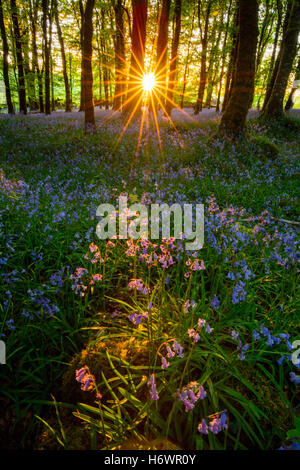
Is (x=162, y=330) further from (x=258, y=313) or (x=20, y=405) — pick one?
(x=20, y=405)

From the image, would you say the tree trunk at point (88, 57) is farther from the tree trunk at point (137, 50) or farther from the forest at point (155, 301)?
the forest at point (155, 301)

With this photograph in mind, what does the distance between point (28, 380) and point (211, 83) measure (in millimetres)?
40582

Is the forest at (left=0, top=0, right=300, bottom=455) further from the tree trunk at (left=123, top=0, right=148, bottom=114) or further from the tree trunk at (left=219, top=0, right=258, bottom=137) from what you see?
the tree trunk at (left=123, top=0, right=148, bottom=114)

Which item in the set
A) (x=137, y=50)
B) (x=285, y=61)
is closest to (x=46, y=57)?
(x=137, y=50)

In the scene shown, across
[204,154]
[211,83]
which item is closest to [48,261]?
[204,154]

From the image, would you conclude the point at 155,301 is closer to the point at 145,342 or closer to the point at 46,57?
the point at 145,342

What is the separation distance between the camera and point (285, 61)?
1361 cm

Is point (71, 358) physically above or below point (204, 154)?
below

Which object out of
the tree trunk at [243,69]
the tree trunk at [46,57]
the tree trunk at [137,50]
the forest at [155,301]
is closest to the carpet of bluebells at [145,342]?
the forest at [155,301]

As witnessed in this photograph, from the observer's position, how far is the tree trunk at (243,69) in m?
8.80

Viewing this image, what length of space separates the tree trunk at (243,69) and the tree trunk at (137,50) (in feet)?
19.4

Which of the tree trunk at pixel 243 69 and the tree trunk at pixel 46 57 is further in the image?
the tree trunk at pixel 46 57

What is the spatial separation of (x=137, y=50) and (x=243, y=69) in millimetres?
7221
